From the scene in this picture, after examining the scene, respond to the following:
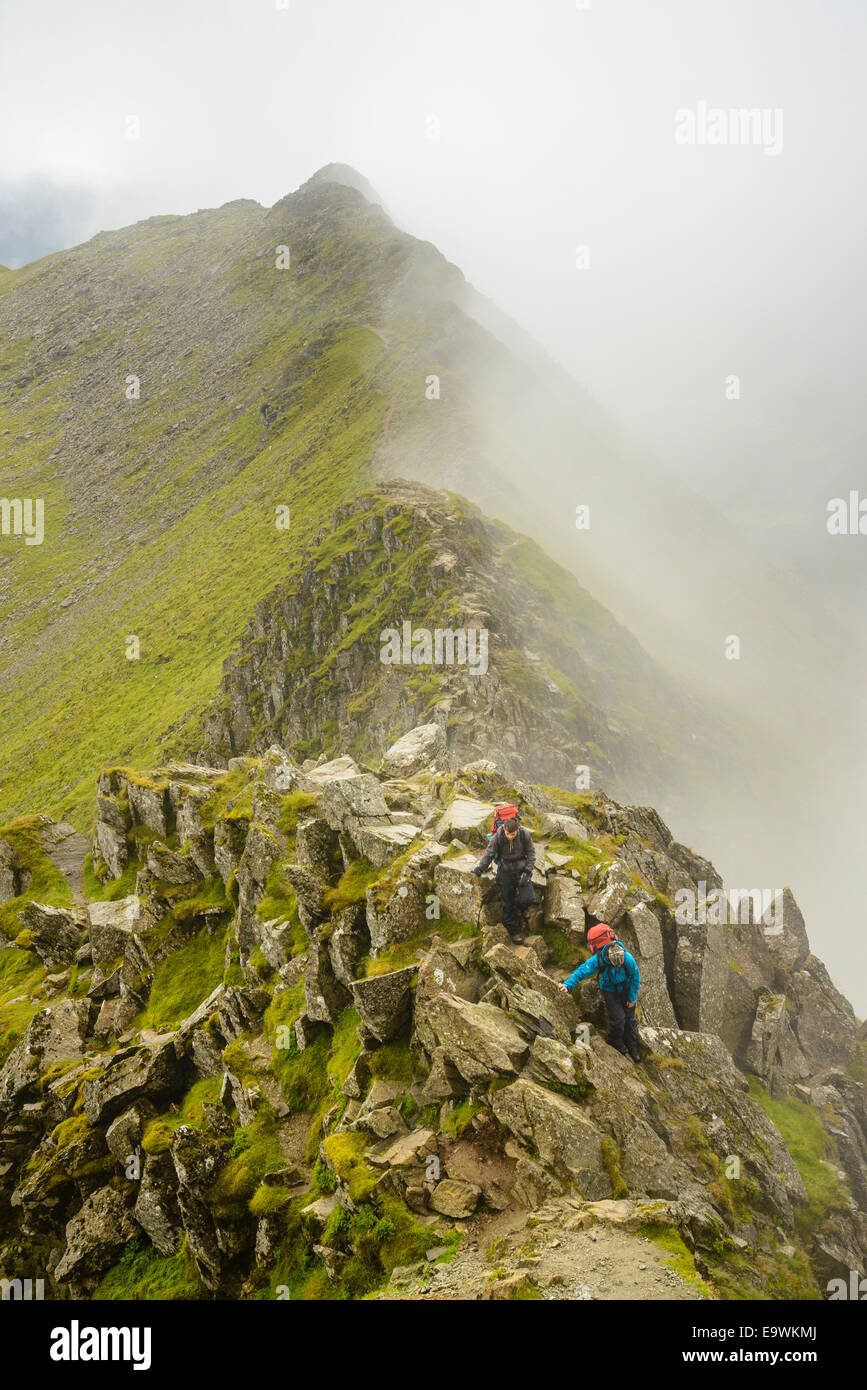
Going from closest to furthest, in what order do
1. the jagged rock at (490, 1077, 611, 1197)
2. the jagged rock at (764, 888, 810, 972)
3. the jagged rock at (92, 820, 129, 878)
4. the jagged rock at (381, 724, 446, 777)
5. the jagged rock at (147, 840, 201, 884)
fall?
the jagged rock at (490, 1077, 611, 1197) < the jagged rock at (764, 888, 810, 972) < the jagged rock at (147, 840, 201, 884) < the jagged rock at (381, 724, 446, 777) < the jagged rock at (92, 820, 129, 878)

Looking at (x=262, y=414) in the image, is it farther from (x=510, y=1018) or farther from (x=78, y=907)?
(x=510, y=1018)

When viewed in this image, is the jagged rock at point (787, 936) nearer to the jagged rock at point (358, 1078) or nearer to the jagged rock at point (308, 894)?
the jagged rock at point (358, 1078)

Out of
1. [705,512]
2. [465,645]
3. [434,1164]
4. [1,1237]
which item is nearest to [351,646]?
[465,645]

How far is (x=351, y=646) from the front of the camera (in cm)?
6981

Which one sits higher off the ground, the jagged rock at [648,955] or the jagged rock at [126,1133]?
the jagged rock at [648,955]

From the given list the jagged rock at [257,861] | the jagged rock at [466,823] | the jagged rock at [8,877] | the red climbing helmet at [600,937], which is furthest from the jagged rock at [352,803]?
the jagged rock at [8,877]

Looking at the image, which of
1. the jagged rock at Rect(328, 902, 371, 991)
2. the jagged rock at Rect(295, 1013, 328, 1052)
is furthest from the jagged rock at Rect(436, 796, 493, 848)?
the jagged rock at Rect(295, 1013, 328, 1052)

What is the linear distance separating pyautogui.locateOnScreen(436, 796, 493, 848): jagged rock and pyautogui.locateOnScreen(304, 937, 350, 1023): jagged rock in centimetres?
489

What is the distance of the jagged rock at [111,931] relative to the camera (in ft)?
90.4

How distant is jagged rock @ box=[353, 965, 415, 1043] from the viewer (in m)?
15.6

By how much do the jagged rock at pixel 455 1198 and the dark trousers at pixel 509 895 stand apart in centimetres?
574

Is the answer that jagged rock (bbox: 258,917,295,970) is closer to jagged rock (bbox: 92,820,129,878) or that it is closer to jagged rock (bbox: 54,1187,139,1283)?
jagged rock (bbox: 54,1187,139,1283)

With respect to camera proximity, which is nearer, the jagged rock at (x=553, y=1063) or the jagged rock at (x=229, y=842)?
the jagged rock at (x=553, y=1063)

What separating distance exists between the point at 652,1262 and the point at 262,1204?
345 inches
